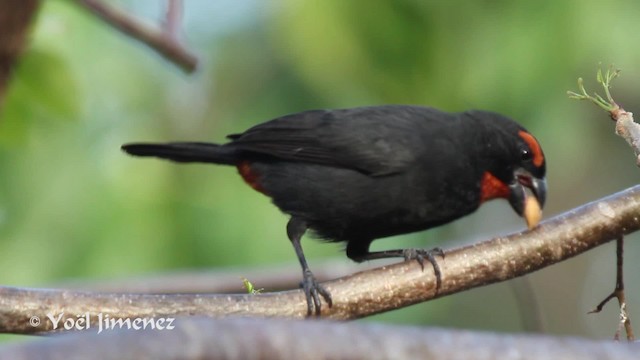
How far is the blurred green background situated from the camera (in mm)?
4680

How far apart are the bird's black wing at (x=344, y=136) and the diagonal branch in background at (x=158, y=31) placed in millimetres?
397

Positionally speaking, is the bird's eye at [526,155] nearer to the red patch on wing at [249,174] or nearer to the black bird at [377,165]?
the black bird at [377,165]

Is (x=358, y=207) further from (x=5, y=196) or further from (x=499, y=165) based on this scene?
(x=5, y=196)

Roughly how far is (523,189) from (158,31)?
5.42ft

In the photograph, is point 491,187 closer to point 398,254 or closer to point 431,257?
point 398,254

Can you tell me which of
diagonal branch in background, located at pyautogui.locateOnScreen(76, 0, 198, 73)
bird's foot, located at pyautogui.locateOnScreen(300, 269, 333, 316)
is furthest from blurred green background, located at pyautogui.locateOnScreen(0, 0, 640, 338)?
bird's foot, located at pyautogui.locateOnScreen(300, 269, 333, 316)

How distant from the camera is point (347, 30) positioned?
4879 millimetres

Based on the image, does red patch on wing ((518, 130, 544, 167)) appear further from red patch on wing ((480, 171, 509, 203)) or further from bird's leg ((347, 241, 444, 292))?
bird's leg ((347, 241, 444, 292))

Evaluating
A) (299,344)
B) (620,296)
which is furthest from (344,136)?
(299,344)

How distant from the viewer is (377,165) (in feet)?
14.1

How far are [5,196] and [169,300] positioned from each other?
2377mm

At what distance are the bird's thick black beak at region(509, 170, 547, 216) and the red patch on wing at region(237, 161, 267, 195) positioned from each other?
3.39 ft

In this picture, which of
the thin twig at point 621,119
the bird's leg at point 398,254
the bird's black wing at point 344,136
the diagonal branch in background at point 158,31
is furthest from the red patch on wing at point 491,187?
the diagonal branch in background at point 158,31

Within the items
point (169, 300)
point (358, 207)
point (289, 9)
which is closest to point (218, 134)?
point (289, 9)
